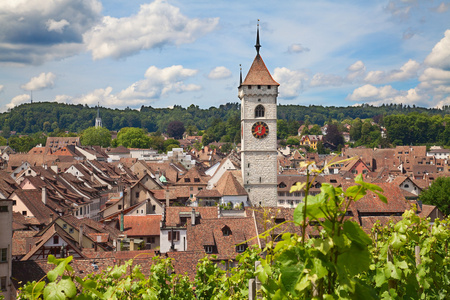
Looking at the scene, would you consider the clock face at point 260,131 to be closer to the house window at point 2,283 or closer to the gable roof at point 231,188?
the gable roof at point 231,188

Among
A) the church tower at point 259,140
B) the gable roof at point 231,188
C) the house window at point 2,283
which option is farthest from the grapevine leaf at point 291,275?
the church tower at point 259,140

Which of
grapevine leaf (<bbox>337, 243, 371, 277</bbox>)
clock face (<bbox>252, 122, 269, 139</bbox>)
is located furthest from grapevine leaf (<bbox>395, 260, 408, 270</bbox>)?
clock face (<bbox>252, 122, 269, 139</bbox>)

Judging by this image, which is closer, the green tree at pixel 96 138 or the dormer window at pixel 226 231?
the dormer window at pixel 226 231

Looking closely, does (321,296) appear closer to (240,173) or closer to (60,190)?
(240,173)

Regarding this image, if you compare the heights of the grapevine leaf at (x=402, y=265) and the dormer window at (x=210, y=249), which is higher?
the grapevine leaf at (x=402, y=265)

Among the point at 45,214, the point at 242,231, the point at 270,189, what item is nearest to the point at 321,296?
the point at 242,231

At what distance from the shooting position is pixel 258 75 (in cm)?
4269

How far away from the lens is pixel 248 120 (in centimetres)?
4197

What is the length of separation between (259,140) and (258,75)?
222 inches

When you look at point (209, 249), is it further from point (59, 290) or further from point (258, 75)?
point (59, 290)

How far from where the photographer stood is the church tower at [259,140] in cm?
4181

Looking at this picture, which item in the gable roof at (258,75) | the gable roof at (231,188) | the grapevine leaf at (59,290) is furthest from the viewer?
the gable roof at (258,75)

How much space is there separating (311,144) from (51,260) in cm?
15837

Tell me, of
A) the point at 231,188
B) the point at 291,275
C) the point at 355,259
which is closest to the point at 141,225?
the point at 231,188
